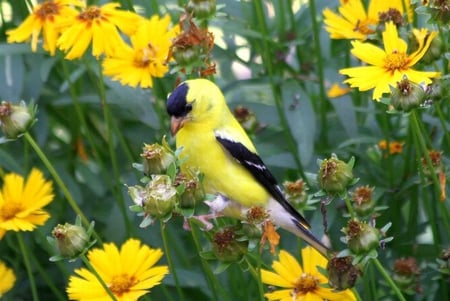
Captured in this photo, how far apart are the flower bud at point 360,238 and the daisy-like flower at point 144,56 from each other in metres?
0.51

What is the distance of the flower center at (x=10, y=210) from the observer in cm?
150

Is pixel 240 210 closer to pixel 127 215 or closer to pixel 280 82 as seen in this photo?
pixel 127 215

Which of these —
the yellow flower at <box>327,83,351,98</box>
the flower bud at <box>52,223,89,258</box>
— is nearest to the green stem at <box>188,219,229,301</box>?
the flower bud at <box>52,223,89,258</box>

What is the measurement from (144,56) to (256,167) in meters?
0.32

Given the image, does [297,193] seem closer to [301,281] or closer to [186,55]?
[301,281]

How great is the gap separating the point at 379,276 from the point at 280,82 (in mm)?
382

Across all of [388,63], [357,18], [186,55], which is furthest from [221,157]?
[357,18]

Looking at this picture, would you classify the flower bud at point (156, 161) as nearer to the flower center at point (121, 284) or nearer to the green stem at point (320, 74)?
the flower center at point (121, 284)

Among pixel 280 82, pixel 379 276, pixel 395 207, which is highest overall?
pixel 280 82

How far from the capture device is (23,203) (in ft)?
5.02

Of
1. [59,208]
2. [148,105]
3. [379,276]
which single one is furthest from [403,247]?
[59,208]

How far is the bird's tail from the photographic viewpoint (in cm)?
139

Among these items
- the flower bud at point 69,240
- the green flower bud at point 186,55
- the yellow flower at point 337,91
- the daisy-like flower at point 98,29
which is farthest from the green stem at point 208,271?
the yellow flower at point 337,91

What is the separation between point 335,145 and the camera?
1832 mm
